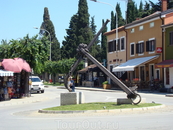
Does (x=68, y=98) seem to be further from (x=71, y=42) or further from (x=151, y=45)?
(x=71, y=42)

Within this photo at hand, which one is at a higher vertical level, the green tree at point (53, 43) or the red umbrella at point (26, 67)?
the green tree at point (53, 43)

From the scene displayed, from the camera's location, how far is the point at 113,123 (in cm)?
1108

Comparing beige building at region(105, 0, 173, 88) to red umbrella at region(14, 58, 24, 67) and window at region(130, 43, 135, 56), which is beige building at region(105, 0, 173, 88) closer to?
window at region(130, 43, 135, 56)

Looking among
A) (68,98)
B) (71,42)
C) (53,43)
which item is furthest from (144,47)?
(53,43)

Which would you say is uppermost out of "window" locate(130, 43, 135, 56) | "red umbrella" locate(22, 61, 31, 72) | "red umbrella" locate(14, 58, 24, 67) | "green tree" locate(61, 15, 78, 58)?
"green tree" locate(61, 15, 78, 58)

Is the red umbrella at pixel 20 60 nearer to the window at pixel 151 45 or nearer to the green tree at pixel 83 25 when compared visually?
the window at pixel 151 45

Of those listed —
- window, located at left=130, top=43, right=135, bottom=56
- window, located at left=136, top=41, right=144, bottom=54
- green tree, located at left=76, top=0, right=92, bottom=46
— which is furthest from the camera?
green tree, located at left=76, top=0, right=92, bottom=46

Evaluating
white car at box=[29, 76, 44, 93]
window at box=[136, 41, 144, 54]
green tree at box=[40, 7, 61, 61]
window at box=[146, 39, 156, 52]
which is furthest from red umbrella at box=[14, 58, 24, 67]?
green tree at box=[40, 7, 61, 61]

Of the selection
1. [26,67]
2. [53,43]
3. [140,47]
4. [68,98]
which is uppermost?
[53,43]

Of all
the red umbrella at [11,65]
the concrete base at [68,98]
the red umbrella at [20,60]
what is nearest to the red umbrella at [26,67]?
the red umbrella at [20,60]

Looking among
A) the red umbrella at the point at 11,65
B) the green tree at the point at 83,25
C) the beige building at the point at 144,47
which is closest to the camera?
the red umbrella at the point at 11,65

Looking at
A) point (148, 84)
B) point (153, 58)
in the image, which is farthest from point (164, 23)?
point (148, 84)

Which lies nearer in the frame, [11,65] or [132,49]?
[11,65]

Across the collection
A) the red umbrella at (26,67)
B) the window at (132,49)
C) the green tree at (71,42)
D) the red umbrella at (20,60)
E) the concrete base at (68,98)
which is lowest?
the concrete base at (68,98)
